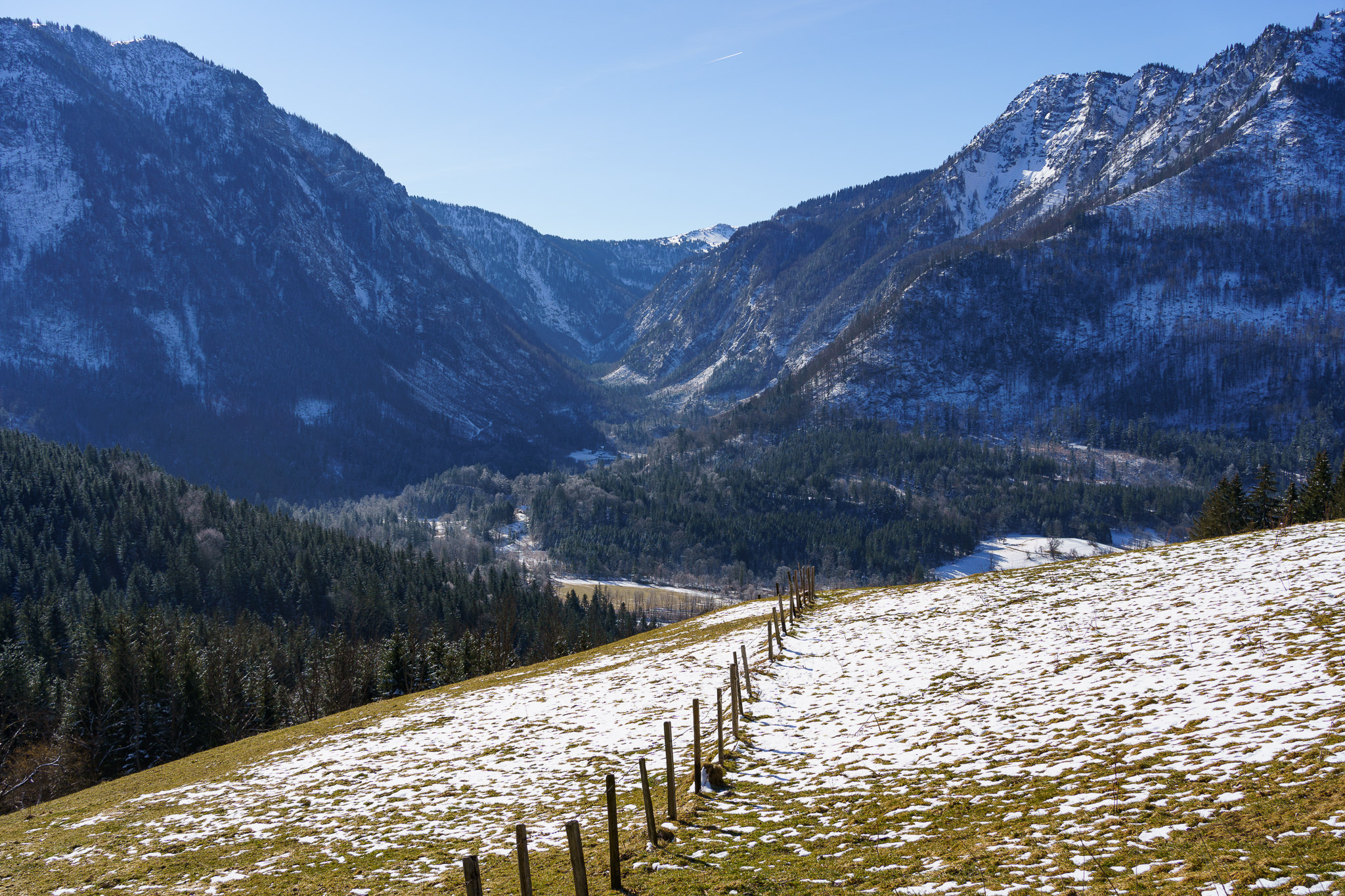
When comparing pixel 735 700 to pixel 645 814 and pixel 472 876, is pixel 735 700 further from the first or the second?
pixel 472 876

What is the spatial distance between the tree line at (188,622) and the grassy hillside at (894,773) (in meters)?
35.5

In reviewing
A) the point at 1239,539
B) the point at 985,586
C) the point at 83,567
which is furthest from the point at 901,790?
the point at 83,567

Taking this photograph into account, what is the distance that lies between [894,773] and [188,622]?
13115cm

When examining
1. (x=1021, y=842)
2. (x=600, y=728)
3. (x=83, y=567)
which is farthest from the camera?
(x=83, y=567)

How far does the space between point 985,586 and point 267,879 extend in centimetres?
3888

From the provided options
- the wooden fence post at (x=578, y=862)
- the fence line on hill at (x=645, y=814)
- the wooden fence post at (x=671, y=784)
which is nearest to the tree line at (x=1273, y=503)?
the fence line on hill at (x=645, y=814)

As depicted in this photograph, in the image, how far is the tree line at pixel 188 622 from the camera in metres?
66.8

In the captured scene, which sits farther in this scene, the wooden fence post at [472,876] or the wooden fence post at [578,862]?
the wooden fence post at [578,862]

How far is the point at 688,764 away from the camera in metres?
22.6

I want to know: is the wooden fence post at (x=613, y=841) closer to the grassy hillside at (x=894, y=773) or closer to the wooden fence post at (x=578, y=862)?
the grassy hillside at (x=894, y=773)

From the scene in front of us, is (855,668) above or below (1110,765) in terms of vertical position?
below

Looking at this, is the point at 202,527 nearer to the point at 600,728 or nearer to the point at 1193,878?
the point at 600,728

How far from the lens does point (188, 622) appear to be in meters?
118

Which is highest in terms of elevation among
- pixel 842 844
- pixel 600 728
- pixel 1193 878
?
pixel 1193 878
